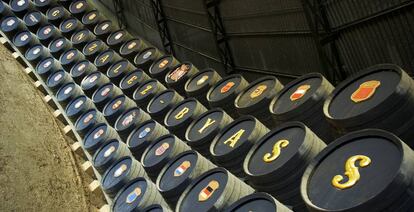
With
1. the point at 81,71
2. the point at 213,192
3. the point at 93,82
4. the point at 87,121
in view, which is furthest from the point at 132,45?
the point at 213,192

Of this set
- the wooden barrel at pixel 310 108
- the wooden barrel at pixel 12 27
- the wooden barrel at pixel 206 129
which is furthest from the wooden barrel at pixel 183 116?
the wooden barrel at pixel 12 27

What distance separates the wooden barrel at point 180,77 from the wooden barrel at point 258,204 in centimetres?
718

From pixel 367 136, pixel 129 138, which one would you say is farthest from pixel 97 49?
pixel 367 136

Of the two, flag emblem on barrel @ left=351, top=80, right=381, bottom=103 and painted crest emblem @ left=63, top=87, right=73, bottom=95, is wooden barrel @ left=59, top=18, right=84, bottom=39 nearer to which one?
painted crest emblem @ left=63, top=87, right=73, bottom=95

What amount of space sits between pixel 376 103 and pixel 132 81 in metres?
10.1

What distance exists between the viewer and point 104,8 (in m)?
22.8

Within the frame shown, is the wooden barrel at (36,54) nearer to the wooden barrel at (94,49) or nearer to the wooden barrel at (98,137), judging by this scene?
the wooden barrel at (94,49)

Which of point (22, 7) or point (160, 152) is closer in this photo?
point (160, 152)

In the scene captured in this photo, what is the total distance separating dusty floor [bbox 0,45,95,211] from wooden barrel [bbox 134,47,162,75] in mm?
3254

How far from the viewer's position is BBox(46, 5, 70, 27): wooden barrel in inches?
878

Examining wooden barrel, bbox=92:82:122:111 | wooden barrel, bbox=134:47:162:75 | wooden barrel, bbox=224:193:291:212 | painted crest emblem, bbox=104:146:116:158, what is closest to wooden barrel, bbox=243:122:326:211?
wooden barrel, bbox=224:193:291:212

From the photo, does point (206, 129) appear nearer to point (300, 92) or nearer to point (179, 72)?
point (300, 92)

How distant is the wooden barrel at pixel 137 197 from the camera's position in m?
9.40

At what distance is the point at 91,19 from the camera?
71.5ft
